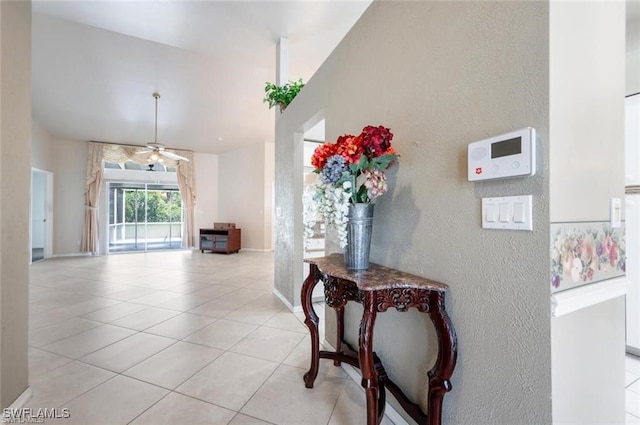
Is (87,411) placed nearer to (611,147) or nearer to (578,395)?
(578,395)

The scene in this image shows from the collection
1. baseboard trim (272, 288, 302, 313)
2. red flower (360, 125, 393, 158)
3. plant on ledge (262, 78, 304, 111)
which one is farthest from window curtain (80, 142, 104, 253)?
red flower (360, 125, 393, 158)

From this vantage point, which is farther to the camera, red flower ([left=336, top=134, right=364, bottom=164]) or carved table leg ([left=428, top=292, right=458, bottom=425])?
red flower ([left=336, top=134, right=364, bottom=164])

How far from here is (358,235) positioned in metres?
1.38

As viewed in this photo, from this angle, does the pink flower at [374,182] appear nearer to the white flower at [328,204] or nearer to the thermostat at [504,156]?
the white flower at [328,204]

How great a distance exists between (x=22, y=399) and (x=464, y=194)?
8.71 ft

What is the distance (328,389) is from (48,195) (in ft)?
27.5

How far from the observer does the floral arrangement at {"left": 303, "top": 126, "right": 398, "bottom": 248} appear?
127cm

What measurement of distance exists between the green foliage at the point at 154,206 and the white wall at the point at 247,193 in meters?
1.35

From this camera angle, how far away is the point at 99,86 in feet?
15.8

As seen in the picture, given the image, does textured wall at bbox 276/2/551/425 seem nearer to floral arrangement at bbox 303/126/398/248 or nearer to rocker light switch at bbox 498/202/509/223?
rocker light switch at bbox 498/202/509/223

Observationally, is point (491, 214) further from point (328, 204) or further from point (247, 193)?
point (247, 193)

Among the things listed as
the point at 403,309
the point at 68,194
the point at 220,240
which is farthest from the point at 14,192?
A: the point at 68,194

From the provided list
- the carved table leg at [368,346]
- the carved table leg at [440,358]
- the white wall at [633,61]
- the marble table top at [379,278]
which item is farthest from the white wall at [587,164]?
the white wall at [633,61]

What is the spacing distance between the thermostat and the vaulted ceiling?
8.90 feet
